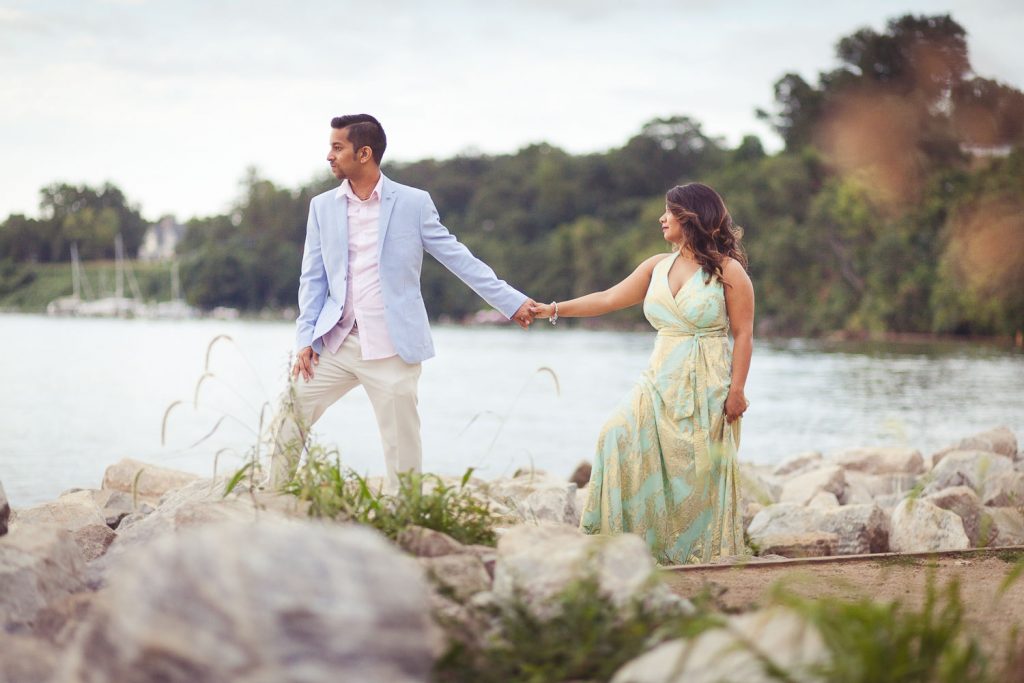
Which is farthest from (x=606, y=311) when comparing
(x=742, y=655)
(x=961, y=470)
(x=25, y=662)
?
(x=961, y=470)

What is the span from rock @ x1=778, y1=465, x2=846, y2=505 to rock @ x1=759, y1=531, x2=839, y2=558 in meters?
3.57

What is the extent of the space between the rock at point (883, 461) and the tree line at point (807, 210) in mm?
34317

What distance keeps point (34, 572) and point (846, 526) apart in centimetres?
584

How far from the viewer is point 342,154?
6414 mm

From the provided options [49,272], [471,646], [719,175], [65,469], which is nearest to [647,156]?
[719,175]

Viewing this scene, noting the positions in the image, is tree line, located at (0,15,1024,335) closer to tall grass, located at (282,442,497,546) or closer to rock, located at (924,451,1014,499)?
rock, located at (924,451,1014,499)

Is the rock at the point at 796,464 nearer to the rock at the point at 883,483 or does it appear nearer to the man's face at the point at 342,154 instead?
the rock at the point at 883,483

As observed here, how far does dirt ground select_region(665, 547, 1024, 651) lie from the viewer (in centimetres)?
468

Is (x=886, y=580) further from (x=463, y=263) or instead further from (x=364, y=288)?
(x=364, y=288)

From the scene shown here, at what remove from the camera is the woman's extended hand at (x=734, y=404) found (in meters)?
6.93

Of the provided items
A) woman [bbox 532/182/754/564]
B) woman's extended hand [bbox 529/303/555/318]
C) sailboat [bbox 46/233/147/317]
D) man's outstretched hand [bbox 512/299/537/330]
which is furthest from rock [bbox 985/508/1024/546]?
sailboat [bbox 46/233/147/317]

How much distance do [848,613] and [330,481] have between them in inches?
88.8

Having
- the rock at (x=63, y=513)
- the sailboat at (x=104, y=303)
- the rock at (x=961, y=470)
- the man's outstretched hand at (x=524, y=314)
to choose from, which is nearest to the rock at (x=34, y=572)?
the rock at (x=63, y=513)

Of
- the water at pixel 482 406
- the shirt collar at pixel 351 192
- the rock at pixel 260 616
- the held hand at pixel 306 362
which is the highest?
the shirt collar at pixel 351 192
